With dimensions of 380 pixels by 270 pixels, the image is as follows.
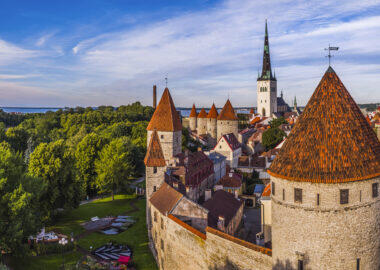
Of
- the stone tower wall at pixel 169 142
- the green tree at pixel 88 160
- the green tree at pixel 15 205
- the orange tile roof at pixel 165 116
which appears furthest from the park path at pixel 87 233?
the orange tile roof at pixel 165 116

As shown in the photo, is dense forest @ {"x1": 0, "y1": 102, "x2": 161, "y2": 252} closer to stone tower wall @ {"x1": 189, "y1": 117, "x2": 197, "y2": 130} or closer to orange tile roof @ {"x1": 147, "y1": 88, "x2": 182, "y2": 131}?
orange tile roof @ {"x1": 147, "y1": 88, "x2": 182, "y2": 131}

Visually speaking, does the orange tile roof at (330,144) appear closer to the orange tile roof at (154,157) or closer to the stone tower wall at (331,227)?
the stone tower wall at (331,227)

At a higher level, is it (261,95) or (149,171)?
(261,95)

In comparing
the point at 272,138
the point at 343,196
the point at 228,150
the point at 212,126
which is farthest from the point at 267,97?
the point at 343,196

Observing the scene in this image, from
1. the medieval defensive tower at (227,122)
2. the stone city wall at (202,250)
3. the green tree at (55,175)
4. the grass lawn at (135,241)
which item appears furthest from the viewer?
the medieval defensive tower at (227,122)

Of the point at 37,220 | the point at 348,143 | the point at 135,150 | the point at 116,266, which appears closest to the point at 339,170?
the point at 348,143

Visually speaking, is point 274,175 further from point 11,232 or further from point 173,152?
point 173,152
